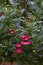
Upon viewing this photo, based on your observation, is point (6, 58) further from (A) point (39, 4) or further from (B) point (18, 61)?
(A) point (39, 4)

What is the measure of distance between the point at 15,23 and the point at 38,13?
1.48 ft

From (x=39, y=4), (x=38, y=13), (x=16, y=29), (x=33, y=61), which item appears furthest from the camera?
(x=39, y=4)

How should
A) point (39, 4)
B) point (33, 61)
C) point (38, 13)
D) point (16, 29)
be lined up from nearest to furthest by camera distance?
point (33, 61) → point (16, 29) → point (38, 13) → point (39, 4)

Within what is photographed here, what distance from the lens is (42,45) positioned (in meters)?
2.83

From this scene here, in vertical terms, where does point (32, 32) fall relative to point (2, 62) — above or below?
Result: above

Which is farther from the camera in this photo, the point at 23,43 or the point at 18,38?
the point at 18,38

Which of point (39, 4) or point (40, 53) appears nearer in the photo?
point (40, 53)

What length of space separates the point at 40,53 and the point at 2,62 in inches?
16.2

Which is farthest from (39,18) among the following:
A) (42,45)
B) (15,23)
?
(42,45)

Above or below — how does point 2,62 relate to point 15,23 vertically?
below

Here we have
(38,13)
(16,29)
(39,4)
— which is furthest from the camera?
A: (39,4)

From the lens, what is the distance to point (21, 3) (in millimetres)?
4035

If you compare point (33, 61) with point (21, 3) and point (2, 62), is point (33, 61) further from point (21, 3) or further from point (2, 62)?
point (21, 3)

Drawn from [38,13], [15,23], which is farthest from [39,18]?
[15,23]
